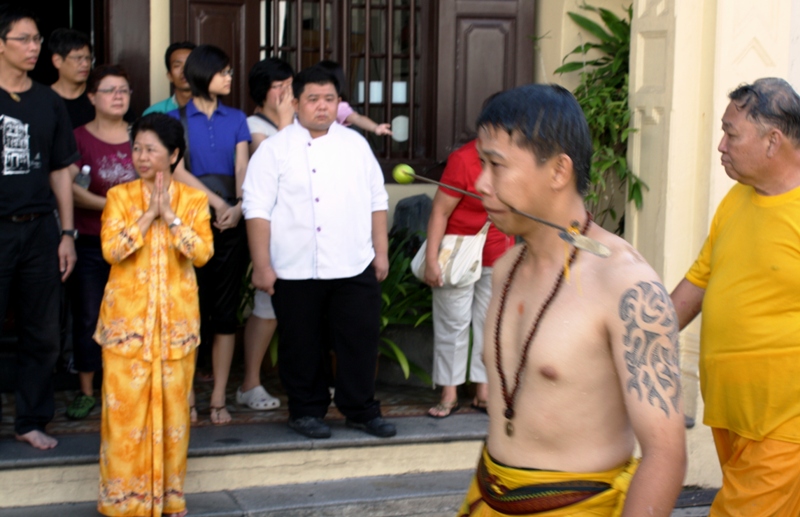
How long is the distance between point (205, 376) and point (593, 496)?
15.2 ft

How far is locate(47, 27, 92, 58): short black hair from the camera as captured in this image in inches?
223

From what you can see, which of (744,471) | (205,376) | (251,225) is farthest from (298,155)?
(744,471)

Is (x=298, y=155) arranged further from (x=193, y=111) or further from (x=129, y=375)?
(x=129, y=375)

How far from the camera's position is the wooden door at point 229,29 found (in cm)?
661

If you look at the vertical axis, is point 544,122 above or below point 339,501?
above

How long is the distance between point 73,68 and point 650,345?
4.47 meters

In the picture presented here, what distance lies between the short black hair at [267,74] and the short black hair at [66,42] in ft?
3.12

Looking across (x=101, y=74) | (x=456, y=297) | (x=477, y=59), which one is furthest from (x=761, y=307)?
(x=477, y=59)

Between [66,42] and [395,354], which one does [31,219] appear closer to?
[66,42]

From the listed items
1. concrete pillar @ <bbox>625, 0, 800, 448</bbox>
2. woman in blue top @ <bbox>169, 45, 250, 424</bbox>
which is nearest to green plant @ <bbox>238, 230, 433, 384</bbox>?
woman in blue top @ <bbox>169, 45, 250, 424</bbox>

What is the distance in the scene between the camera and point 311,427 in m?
5.26

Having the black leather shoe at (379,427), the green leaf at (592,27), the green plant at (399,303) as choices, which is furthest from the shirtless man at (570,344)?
the green leaf at (592,27)

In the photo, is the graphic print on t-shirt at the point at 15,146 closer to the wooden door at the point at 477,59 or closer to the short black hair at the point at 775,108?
the wooden door at the point at 477,59

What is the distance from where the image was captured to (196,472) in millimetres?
5035
